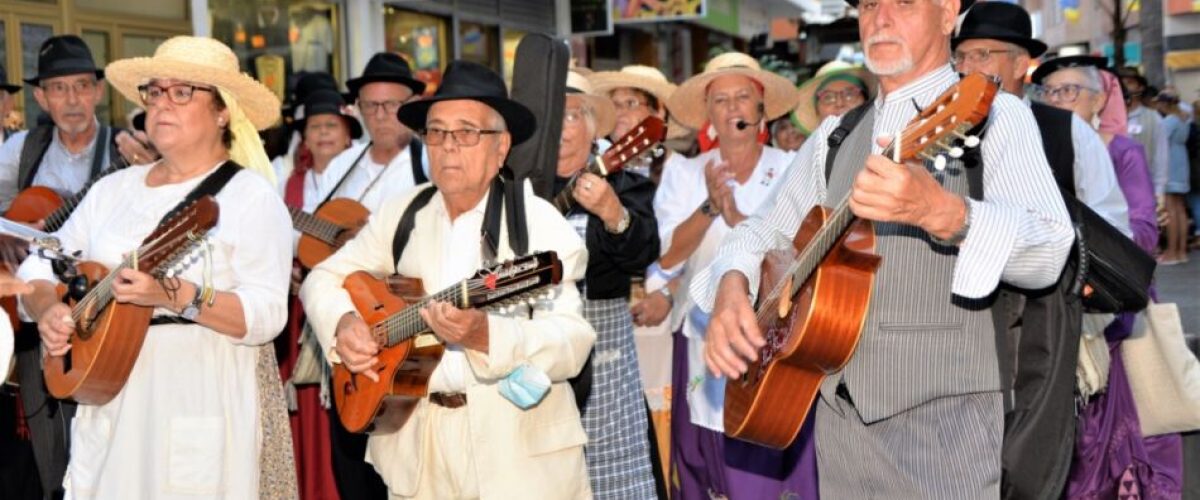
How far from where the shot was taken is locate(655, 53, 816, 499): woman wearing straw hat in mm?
6230

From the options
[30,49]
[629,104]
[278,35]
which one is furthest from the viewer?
[278,35]

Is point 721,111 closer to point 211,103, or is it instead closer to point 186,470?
point 211,103

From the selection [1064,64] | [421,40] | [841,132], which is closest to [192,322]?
[841,132]

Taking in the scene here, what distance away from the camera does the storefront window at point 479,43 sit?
20.1 meters

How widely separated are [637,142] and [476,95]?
1.17 metres

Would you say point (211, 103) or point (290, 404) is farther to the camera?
point (290, 404)

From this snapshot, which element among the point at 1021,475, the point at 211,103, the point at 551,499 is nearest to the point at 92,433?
the point at 211,103

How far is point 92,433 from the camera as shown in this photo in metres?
4.81

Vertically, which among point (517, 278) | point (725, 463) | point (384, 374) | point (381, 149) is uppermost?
point (381, 149)

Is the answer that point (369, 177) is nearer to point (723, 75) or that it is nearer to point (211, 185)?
point (723, 75)

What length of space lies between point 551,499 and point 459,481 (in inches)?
11.0

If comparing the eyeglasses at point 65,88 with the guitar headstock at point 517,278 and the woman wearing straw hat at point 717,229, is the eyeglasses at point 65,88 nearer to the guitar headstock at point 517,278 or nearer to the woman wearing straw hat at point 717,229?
the woman wearing straw hat at point 717,229

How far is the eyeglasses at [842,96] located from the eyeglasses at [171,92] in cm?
380

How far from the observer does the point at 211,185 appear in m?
4.82
